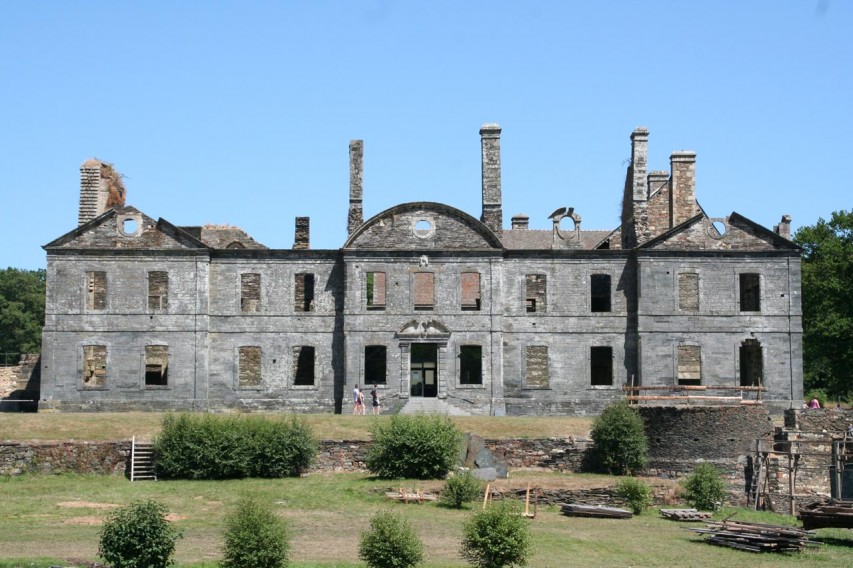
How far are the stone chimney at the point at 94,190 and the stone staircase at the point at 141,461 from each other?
46.2ft

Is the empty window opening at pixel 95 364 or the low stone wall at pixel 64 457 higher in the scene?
the empty window opening at pixel 95 364

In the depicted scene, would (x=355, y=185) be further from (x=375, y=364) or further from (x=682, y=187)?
(x=682, y=187)

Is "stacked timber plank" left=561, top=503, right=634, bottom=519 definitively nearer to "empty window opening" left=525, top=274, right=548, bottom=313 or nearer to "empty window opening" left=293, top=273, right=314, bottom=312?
"empty window opening" left=525, top=274, right=548, bottom=313

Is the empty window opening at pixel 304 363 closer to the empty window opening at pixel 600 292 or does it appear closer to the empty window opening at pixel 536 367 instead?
the empty window opening at pixel 536 367

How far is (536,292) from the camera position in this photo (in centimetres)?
4484

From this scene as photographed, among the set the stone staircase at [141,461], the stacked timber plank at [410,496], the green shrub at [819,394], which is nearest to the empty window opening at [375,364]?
the stone staircase at [141,461]

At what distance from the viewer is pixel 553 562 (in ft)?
75.7

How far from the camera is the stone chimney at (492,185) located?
44719 millimetres

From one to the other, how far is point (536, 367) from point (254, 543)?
2522 cm

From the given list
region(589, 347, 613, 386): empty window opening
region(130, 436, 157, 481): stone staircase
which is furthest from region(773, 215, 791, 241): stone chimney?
region(130, 436, 157, 481): stone staircase

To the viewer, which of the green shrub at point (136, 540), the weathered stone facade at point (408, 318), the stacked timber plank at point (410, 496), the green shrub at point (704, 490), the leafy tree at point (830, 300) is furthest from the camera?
the leafy tree at point (830, 300)

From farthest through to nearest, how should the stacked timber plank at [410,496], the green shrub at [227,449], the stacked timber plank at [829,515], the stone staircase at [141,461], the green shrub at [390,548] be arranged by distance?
the stone staircase at [141,461] → the green shrub at [227,449] → the stacked timber plank at [410,496] → the stacked timber plank at [829,515] → the green shrub at [390,548]

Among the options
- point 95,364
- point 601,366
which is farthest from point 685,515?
point 95,364

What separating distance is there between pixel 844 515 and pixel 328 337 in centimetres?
2211
